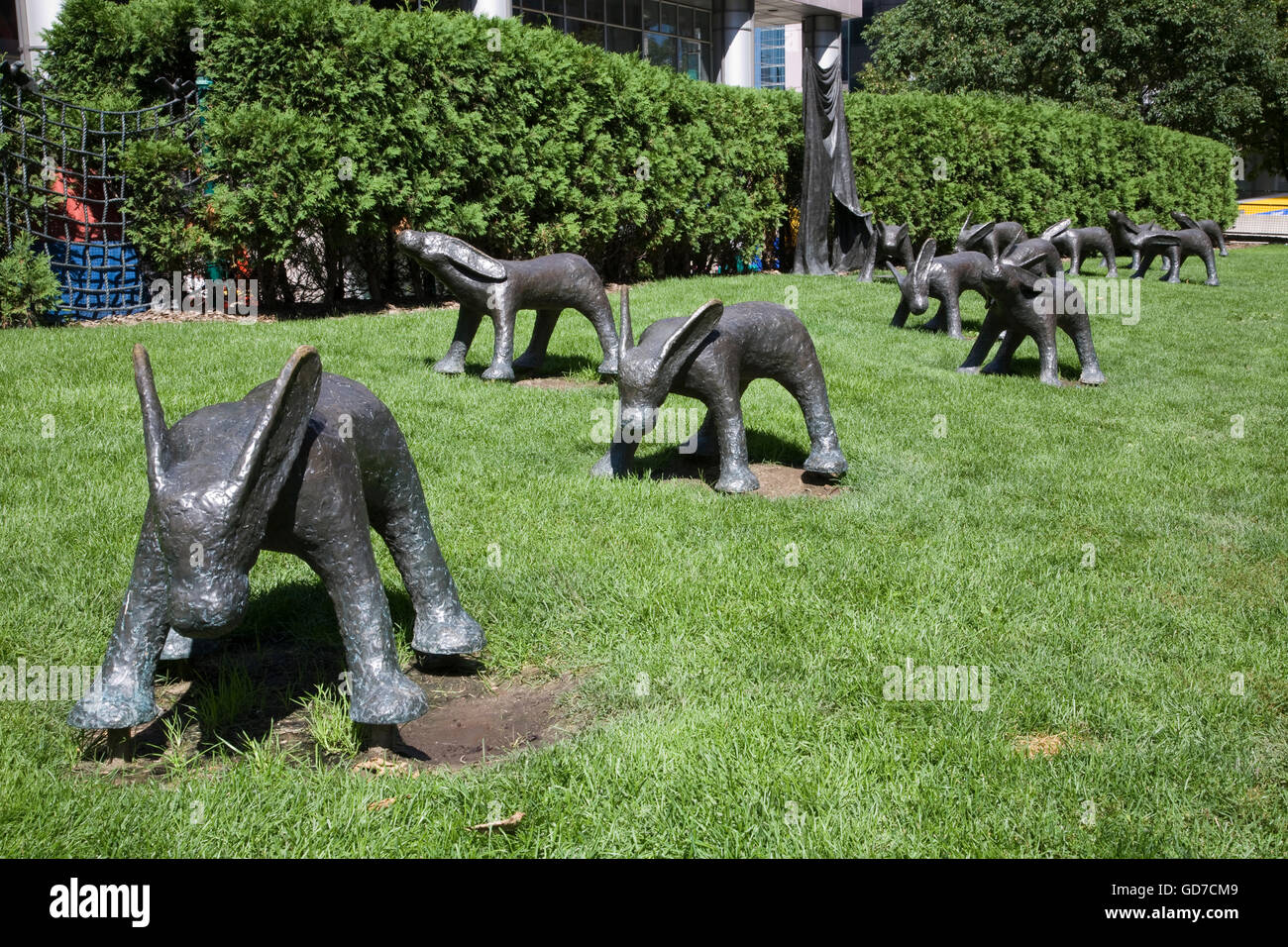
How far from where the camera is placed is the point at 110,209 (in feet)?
38.3

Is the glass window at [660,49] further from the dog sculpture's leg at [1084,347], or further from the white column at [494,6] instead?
the dog sculpture's leg at [1084,347]

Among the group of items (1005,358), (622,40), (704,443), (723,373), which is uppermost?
(622,40)

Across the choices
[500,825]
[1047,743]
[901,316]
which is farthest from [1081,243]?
[500,825]

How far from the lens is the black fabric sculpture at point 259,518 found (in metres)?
2.82

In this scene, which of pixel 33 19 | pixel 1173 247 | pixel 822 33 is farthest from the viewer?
pixel 822 33

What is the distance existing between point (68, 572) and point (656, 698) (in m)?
2.70

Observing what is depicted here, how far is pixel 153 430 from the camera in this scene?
2.91 m

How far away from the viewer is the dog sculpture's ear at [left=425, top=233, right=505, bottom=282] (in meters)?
8.72

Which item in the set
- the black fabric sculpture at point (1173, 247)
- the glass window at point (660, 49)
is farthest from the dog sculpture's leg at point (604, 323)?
the glass window at point (660, 49)

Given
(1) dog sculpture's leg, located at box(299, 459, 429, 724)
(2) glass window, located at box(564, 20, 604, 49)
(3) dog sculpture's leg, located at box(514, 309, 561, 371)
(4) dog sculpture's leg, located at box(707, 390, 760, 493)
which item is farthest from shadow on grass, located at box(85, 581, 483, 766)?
(2) glass window, located at box(564, 20, 604, 49)

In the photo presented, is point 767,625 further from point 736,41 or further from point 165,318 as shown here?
point 736,41

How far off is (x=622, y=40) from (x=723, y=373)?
23.2m
